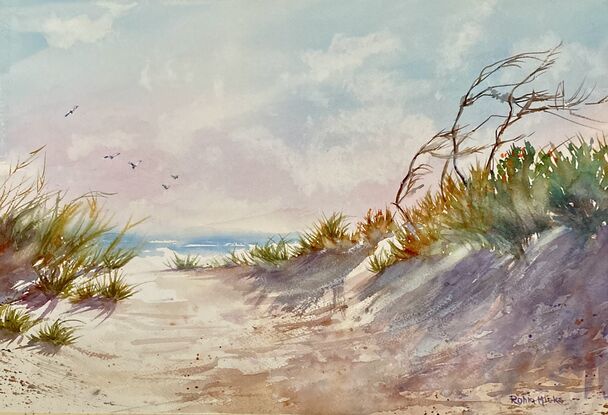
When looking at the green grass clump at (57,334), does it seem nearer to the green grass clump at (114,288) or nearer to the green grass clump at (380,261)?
the green grass clump at (114,288)

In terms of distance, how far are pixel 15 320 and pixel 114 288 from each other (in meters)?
0.41

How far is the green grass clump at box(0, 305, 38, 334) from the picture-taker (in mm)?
3121

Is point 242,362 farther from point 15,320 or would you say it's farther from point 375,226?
point 15,320

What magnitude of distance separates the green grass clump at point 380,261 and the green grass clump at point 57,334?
125cm

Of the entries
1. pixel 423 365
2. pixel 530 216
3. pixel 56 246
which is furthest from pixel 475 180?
pixel 56 246

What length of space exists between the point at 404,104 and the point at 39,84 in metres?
1.49

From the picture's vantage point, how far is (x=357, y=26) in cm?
308

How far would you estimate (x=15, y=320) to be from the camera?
312 cm

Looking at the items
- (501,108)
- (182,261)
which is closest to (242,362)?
(182,261)

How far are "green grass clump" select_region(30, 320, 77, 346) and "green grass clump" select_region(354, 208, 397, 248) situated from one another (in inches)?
48.4

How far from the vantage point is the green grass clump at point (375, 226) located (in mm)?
3139
